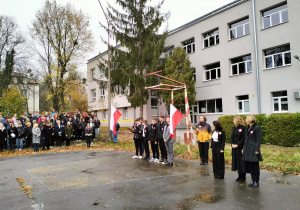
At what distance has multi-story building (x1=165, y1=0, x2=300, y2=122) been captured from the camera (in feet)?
62.6

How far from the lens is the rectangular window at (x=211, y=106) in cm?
2434

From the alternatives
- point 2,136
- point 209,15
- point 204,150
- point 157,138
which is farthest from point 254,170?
point 209,15

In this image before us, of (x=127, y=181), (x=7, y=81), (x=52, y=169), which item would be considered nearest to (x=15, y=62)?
(x=7, y=81)

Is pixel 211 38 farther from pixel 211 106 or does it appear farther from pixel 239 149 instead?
pixel 239 149

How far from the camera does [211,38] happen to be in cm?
2538

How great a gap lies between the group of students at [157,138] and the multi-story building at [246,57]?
485 inches

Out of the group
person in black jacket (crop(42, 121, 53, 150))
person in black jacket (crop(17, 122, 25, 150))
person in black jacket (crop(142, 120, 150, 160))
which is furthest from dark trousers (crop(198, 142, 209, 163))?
person in black jacket (crop(17, 122, 25, 150))

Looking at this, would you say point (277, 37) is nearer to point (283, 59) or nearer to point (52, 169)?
point (283, 59)

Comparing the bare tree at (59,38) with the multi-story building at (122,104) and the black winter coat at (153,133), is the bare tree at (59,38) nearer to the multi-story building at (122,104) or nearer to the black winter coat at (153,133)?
the multi-story building at (122,104)

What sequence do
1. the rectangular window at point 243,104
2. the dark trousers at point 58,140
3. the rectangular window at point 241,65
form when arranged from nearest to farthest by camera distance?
1. the dark trousers at point 58,140
2. the rectangular window at point 243,104
3. the rectangular window at point 241,65

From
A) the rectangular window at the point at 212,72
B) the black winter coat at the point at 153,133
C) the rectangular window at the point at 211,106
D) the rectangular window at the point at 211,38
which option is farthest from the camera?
the rectangular window at the point at 211,38

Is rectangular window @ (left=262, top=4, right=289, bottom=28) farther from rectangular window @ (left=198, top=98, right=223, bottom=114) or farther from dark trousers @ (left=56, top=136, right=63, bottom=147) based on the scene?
dark trousers @ (left=56, top=136, right=63, bottom=147)

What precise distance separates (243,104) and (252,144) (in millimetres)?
16552

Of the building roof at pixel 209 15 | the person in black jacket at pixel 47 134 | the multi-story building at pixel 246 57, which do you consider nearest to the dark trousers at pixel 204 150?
the person in black jacket at pixel 47 134
